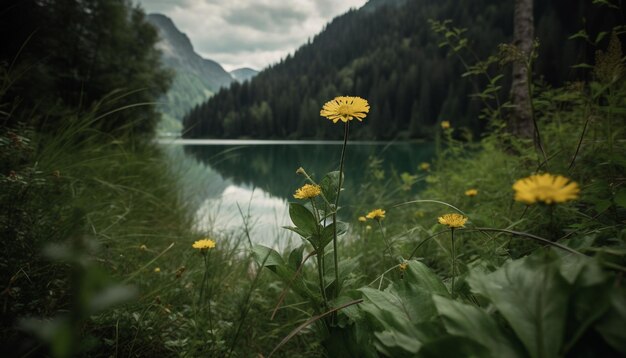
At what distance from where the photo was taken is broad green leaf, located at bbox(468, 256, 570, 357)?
1.81 feet

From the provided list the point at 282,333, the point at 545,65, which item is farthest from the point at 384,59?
the point at 282,333

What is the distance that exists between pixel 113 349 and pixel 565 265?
1.53m

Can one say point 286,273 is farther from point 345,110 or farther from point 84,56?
point 84,56

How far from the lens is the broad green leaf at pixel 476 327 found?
59 cm

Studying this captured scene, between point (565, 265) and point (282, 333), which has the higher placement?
point (565, 265)

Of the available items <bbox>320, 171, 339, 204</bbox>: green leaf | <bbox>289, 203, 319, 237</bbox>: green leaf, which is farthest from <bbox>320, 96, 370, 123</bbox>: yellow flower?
<bbox>289, 203, 319, 237</bbox>: green leaf

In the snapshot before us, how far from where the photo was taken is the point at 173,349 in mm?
1229

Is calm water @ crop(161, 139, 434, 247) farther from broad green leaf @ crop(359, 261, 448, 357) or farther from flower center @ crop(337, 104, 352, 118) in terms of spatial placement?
broad green leaf @ crop(359, 261, 448, 357)

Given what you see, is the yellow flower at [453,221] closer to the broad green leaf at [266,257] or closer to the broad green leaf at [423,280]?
the broad green leaf at [423,280]

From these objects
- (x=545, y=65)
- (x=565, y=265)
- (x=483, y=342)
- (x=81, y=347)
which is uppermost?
(x=545, y=65)

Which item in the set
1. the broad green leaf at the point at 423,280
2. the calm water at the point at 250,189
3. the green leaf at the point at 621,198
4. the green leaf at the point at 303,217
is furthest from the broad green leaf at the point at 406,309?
the green leaf at the point at 621,198

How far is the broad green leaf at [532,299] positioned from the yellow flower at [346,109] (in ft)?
1.85

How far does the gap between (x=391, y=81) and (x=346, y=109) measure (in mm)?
64510

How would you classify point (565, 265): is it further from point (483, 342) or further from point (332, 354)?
point (332, 354)
